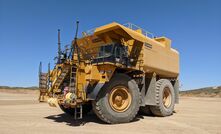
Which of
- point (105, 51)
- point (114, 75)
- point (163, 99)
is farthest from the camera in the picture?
point (163, 99)

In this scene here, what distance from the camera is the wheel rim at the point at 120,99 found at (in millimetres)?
9875

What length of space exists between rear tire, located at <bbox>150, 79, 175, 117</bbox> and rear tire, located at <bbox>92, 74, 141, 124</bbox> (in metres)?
2.11

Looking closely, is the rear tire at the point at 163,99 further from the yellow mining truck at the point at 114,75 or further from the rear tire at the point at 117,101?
the rear tire at the point at 117,101

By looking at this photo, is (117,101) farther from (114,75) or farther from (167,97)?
(167,97)

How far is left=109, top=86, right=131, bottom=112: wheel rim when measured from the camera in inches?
389

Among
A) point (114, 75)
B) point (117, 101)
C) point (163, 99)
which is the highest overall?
point (114, 75)

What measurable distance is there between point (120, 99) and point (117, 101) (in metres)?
0.18

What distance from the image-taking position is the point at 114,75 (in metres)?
10.0

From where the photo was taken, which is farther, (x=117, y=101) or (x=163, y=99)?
(x=163, y=99)

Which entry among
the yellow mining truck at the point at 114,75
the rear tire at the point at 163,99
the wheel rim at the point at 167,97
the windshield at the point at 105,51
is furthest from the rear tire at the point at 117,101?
the wheel rim at the point at 167,97

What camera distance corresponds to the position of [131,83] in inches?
414

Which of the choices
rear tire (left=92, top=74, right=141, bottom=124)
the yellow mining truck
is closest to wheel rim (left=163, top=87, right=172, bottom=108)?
the yellow mining truck

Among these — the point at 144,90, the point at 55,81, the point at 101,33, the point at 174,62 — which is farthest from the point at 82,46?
the point at 174,62

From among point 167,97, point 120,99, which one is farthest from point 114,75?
point 167,97
